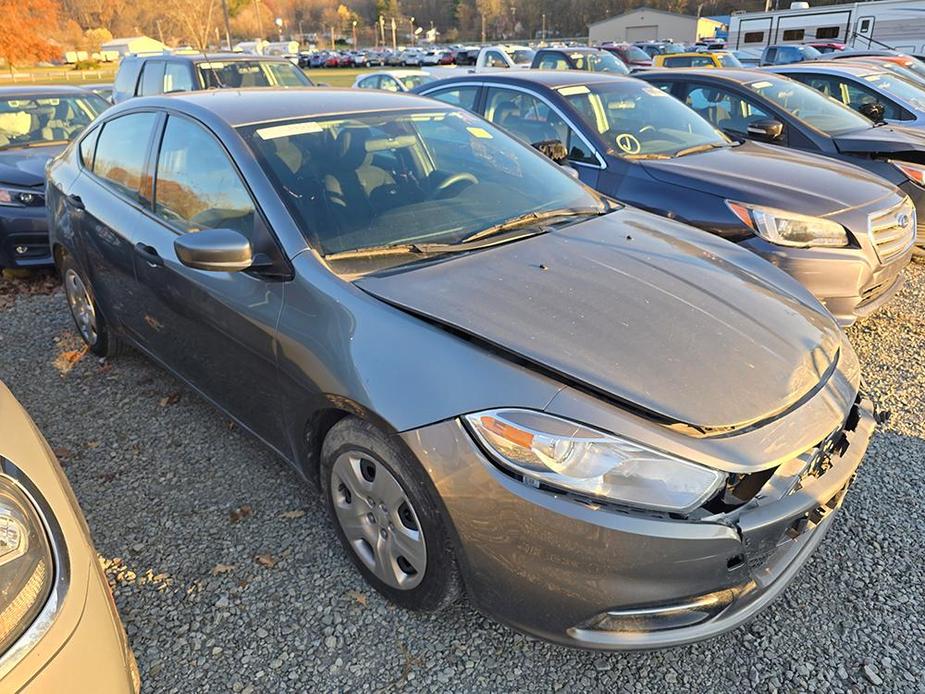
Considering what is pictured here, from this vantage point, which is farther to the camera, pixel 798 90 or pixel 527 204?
pixel 798 90

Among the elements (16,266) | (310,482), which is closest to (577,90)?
(310,482)

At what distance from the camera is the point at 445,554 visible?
1.95 m

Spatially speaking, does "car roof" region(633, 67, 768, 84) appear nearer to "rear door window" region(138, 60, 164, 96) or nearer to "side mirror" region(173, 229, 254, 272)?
"side mirror" region(173, 229, 254, 272)

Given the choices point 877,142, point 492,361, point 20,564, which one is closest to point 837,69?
point 877,142

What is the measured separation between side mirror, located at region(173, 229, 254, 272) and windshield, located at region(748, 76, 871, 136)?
556cm

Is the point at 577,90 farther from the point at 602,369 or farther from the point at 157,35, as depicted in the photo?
the point at 157,35

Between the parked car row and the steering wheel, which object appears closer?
the parked car row

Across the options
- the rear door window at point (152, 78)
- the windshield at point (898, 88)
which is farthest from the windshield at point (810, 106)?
the rear door window at point (152, 78)

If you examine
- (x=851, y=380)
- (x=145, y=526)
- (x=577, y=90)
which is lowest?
(x=145, y=526)

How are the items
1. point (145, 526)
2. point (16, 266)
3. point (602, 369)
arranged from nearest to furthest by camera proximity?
point (602, 369) → point (145, 526) → point (16, 266)

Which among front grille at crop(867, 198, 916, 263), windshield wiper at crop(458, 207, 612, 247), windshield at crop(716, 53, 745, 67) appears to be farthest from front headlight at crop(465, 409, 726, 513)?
windshield at crop(716, 53, 745, 67)

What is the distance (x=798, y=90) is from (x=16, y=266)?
748 cm

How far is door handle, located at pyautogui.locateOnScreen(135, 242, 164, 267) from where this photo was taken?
298 centimetres

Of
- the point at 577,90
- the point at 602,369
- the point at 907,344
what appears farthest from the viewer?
the point at 577,90
